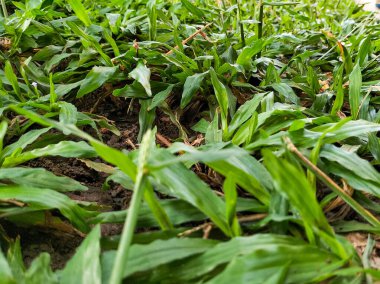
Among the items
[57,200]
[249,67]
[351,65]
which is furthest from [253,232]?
[351,65]

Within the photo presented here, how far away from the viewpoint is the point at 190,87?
3.85 ft

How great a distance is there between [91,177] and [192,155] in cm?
47

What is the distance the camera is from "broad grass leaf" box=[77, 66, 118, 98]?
1.17 m

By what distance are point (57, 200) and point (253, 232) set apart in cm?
34

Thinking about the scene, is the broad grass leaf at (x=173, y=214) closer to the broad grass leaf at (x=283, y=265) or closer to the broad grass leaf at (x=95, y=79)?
the broad grass leaf at (x=283, y=265)

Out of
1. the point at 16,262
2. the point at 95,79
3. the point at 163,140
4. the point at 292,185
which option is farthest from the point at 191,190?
the point at 95,79

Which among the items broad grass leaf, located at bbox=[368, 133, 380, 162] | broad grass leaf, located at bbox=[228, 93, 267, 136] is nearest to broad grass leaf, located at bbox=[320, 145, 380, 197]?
broad grass leaf, located at bbox=[368, 133, 380, 162]

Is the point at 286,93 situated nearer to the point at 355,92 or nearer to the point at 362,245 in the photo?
the point at 355,92

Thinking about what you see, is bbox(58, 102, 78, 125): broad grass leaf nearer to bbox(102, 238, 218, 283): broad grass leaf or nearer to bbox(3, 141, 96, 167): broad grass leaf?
bbox(3, 141, 96, 167): broad grass leaf

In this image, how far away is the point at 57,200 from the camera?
71 centimetres

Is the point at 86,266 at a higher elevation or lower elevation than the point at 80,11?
lower

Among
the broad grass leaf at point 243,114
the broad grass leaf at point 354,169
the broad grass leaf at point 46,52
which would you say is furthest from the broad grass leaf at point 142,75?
the broad grass leaf at point 354,169

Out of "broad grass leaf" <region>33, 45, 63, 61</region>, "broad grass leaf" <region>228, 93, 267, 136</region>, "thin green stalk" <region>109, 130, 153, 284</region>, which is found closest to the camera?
"thin green stalk" <region>109, 130, 153, 284</region>

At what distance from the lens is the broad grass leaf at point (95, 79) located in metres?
1.17
